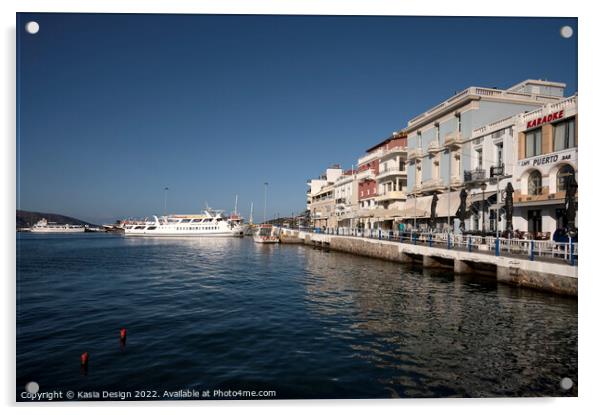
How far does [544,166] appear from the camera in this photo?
61.0 ft

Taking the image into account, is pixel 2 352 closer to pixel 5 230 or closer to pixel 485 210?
pixel 5 230

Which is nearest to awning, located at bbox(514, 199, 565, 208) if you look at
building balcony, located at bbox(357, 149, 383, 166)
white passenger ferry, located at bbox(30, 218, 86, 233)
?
building balcony, located at bbox(357, 149, 383, 166)

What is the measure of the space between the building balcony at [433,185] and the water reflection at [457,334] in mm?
13470

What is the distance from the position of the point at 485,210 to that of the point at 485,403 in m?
20.7

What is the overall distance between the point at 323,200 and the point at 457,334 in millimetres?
56547

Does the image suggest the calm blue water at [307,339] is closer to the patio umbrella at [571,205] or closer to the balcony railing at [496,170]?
the patio umbrella at [571,205]

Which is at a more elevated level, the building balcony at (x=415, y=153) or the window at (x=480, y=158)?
the building balcony at (x=415, y=153)

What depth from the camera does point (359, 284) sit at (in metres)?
16.9

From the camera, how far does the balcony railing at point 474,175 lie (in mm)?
24041

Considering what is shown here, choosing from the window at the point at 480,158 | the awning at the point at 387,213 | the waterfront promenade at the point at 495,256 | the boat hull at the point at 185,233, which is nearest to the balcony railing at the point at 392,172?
the awning at the point at 387,213

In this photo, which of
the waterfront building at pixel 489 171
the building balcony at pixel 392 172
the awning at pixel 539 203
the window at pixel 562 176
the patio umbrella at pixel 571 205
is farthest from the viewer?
the building balcony at pixel 392 172

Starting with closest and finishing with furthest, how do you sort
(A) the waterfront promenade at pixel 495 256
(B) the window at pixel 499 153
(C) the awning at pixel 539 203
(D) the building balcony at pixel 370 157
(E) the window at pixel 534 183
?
(A) the waterfront promenade at pixel 495 256, (C) the awning at pixel 539 203, (E) the window at pixel 534 183, (B) the window at pixel 499 153, (D) the building balcony at pixel 370 157

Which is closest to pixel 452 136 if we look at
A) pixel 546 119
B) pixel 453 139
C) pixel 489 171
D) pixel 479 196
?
pixel 453 139

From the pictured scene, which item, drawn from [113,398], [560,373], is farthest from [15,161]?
[560,373]
